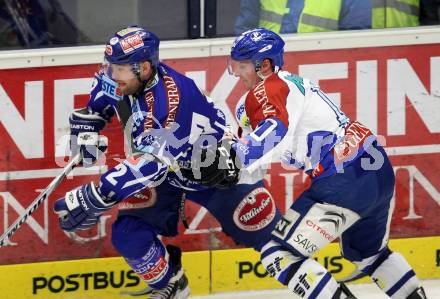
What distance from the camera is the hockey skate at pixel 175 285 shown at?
245 inches

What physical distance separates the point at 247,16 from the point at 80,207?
130 cm

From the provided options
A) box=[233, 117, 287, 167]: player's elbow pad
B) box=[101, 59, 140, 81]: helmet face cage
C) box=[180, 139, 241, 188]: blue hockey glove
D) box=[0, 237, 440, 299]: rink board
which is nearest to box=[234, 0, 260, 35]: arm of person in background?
box=[180, 139, 241, 188]: blue hockey glove

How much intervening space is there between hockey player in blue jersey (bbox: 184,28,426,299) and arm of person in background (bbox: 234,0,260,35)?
2.54 feet

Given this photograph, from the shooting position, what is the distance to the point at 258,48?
5.71 metres

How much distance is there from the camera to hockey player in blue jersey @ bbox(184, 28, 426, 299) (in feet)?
18.4

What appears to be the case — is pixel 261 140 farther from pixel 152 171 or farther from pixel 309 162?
pixel 152 171

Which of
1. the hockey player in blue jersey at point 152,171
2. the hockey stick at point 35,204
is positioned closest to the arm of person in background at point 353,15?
the hockey player in blue jersey at point 152,171

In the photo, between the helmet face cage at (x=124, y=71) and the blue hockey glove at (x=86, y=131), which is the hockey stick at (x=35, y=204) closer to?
the blue hockey glove at (x=86, y=131)

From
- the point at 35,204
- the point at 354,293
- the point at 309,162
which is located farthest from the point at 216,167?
the point at 354,293

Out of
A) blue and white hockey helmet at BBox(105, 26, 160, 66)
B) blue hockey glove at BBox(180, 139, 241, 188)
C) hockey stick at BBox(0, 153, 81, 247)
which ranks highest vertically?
blue and white hockey helmet at BBox(105, 26, 160, 66)

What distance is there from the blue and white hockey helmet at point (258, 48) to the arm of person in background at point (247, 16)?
0.78 meters

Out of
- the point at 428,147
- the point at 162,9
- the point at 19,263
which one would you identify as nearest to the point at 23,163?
the point at 19,263

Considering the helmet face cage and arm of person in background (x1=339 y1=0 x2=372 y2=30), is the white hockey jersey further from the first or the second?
arm of person in background (x1=339 y1=0 x2=372 y2=30)

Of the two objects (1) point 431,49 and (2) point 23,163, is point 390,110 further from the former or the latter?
(2) point 23,163
